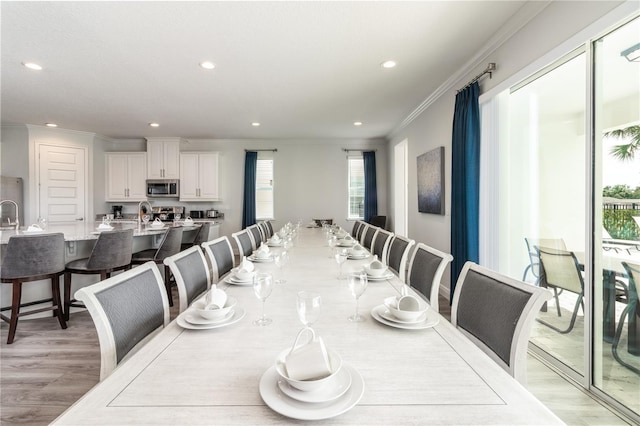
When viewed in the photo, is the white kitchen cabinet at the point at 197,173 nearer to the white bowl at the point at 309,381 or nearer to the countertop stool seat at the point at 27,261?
the countertop stool seat at the point at 27,261

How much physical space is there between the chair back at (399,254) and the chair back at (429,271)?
133 mm

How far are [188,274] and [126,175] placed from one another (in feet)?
19.5

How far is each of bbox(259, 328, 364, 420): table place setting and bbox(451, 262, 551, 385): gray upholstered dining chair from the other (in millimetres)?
584

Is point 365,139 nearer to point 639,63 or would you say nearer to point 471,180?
point 471,180

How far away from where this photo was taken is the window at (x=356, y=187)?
6.73m

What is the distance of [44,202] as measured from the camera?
5508mm

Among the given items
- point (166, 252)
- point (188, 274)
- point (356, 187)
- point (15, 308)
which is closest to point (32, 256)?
point (15, 308)

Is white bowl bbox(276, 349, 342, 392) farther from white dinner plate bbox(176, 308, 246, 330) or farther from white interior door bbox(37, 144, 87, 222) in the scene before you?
white interior door bbox(37, 144, 87, 222)

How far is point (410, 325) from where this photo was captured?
1.05 m

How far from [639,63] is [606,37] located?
0.86ft

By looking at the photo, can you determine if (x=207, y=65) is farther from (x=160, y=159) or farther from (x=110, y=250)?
(x=160, y=159)

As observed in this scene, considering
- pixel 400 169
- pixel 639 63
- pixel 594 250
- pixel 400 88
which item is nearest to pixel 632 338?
pixel 594 250

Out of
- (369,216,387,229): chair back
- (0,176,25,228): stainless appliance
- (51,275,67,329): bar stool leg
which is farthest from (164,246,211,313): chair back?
(0,176,25,228): stainless appliance

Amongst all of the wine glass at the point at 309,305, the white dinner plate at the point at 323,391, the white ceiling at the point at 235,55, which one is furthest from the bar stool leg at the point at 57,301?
the white dinner plate at the point at 323,391
